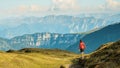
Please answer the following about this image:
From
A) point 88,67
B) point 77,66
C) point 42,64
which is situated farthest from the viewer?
point 42,64

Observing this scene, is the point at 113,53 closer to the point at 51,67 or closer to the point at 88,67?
the point at 88,67

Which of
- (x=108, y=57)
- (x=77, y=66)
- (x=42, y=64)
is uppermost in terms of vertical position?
(x=108, y=57)

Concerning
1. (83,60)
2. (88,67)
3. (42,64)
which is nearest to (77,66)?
(83,60)

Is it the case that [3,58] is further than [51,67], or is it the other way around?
[3,58]

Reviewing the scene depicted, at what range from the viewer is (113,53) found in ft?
264

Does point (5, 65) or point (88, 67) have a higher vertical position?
point (88, 67)

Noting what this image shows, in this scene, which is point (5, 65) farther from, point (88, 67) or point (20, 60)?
point (88, 67)

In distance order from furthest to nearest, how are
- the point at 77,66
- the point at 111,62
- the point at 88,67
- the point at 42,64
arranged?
the point at 42,64, the point at 77,66, the point at 88,67, the point at 111,62

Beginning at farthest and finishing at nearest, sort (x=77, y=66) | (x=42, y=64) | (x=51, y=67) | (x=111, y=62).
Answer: (x=42, y=64) → (x=51, y=67) → (x=77, y=66) → (x=111, y=62)

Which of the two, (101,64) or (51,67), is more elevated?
(101,64)

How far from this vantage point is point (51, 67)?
115875 millimetres

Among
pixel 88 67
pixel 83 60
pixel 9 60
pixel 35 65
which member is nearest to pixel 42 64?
pixel 35 65

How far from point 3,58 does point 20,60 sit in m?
7.53

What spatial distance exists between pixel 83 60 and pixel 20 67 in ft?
106
